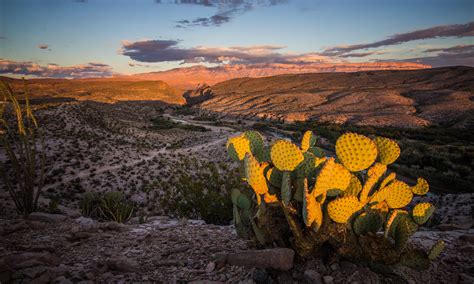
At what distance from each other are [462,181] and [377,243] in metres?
14.1

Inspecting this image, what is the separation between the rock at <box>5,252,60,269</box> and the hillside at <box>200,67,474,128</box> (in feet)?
152

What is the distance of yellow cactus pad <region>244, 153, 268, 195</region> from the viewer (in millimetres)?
3000

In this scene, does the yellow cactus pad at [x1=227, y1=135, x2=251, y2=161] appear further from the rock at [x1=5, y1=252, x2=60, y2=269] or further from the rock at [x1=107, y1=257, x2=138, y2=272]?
the rock at [x1=5, y1=252, x2=60, y2=269]

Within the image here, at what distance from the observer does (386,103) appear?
57031 mm

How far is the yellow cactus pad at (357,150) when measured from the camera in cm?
278

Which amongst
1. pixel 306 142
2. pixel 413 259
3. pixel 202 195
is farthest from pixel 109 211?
pixel 413 259

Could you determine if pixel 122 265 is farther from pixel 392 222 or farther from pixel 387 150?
pixel 387 150

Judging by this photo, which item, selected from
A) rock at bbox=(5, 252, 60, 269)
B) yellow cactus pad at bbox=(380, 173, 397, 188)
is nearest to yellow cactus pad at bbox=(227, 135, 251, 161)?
yellow cactus pad at bbox=(380, 173, 397, 188)

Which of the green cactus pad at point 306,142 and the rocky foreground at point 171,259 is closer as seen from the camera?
the rocky foreground at point 171,259

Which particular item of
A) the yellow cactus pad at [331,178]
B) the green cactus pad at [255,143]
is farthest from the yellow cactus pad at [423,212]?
the green cactus pad at [255,143]

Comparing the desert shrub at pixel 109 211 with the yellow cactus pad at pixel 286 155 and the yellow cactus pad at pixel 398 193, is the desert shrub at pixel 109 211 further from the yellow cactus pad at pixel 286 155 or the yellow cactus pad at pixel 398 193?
the yellow cactus pad at pixel 398 193

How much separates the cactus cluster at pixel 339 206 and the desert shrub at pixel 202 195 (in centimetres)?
374

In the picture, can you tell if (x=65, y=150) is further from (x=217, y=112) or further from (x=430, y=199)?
(x=217, y=112)

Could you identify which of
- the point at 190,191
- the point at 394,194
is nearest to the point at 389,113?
the point at 190,191
